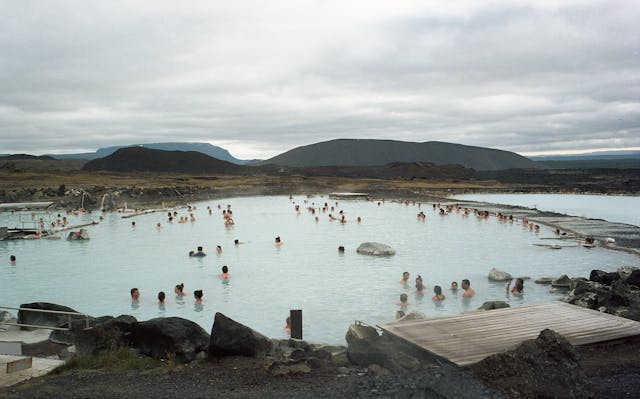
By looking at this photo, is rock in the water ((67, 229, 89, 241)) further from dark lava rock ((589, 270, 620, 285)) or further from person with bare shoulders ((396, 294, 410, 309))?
dark lava rock ((589, 270, 620, 285))

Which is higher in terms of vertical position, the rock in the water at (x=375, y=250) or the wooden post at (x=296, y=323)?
the wooden post at (x=296, y=323)

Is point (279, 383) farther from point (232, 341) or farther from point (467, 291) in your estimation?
point (467, 291)

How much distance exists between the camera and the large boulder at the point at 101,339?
7.71 metres

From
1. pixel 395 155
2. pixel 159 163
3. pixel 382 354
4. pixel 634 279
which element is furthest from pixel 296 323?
pixel 395 155

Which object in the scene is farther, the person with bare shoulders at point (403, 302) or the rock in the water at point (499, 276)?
the rock in the water at point (499, 276)

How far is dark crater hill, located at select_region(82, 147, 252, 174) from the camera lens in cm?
Answer: 13100

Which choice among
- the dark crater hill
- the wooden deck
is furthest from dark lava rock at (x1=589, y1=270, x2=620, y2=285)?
the dark crater hill

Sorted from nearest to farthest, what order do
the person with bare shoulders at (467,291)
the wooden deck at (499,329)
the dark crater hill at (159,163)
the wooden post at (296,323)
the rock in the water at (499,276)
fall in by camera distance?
1. the wooden deck at (499,329)
2. the wooden post at (296,323)
3. the person with bare shoulders at (467,291)
4. the rock in the water at (499,276)
5. the dark crater hill at (159,163)

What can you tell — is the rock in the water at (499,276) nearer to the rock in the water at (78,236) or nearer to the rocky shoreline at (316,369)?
the rocky shoreline at (316,369)

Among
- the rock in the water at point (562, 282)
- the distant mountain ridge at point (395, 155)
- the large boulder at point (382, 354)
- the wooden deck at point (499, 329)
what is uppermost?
the distant mountain ridge at point (395, 155)

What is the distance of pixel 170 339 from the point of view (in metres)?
7.56

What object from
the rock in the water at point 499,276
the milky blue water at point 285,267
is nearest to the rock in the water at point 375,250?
the milky blue water at point 285,267

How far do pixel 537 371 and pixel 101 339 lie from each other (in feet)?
19.4

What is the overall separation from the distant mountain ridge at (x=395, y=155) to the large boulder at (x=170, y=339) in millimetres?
162138
